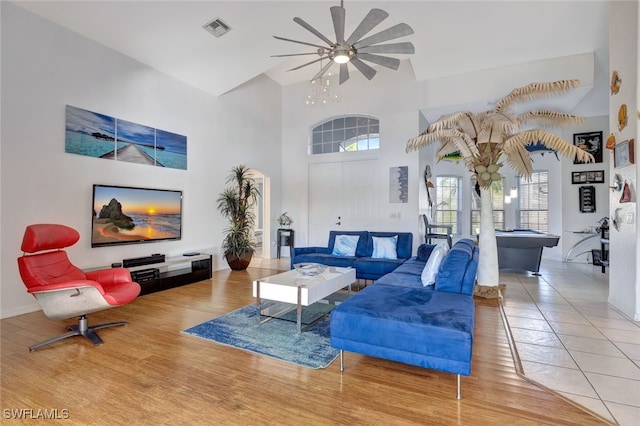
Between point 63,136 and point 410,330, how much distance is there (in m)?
4.82

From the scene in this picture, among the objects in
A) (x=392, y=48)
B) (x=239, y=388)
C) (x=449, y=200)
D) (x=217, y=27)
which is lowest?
(x=239, y=388)

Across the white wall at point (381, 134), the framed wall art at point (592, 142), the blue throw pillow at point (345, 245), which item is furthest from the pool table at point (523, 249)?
the framed wall art at point (592, 142)

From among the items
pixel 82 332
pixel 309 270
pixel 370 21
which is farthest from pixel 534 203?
pixel 82 332

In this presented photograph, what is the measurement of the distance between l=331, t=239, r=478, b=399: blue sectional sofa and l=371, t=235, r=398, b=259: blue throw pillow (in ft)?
6.63

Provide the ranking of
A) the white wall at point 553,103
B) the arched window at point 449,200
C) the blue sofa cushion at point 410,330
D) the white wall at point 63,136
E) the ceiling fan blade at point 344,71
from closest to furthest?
the blue sofa cushion at point 410,330 → the white wall at point 63,136 → the ceiling fan blade at point 344,71 → the white wall at point 553,103 → the arched window at point 449,200

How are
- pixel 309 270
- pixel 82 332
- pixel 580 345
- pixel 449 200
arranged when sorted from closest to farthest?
pixel 580 345
pixel 82 332
pixel 309 270
pixel 449 200

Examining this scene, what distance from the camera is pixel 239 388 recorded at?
2.12m

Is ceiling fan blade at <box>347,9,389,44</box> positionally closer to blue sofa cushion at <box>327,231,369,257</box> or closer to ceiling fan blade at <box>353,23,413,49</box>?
ceiling fan blade at <box>353,23,413,49</box>

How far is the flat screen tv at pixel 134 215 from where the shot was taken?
4.47 metres

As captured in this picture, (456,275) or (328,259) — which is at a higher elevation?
(456,275)

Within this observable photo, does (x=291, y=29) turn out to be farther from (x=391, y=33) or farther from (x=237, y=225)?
(x=237, y=225)

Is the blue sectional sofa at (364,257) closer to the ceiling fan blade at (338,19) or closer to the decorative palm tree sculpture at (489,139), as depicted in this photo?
the decorative palm tree sculpture at (489,139)

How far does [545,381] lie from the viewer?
2205 millimetres

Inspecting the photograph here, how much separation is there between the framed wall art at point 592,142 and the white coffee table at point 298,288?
7060mm
